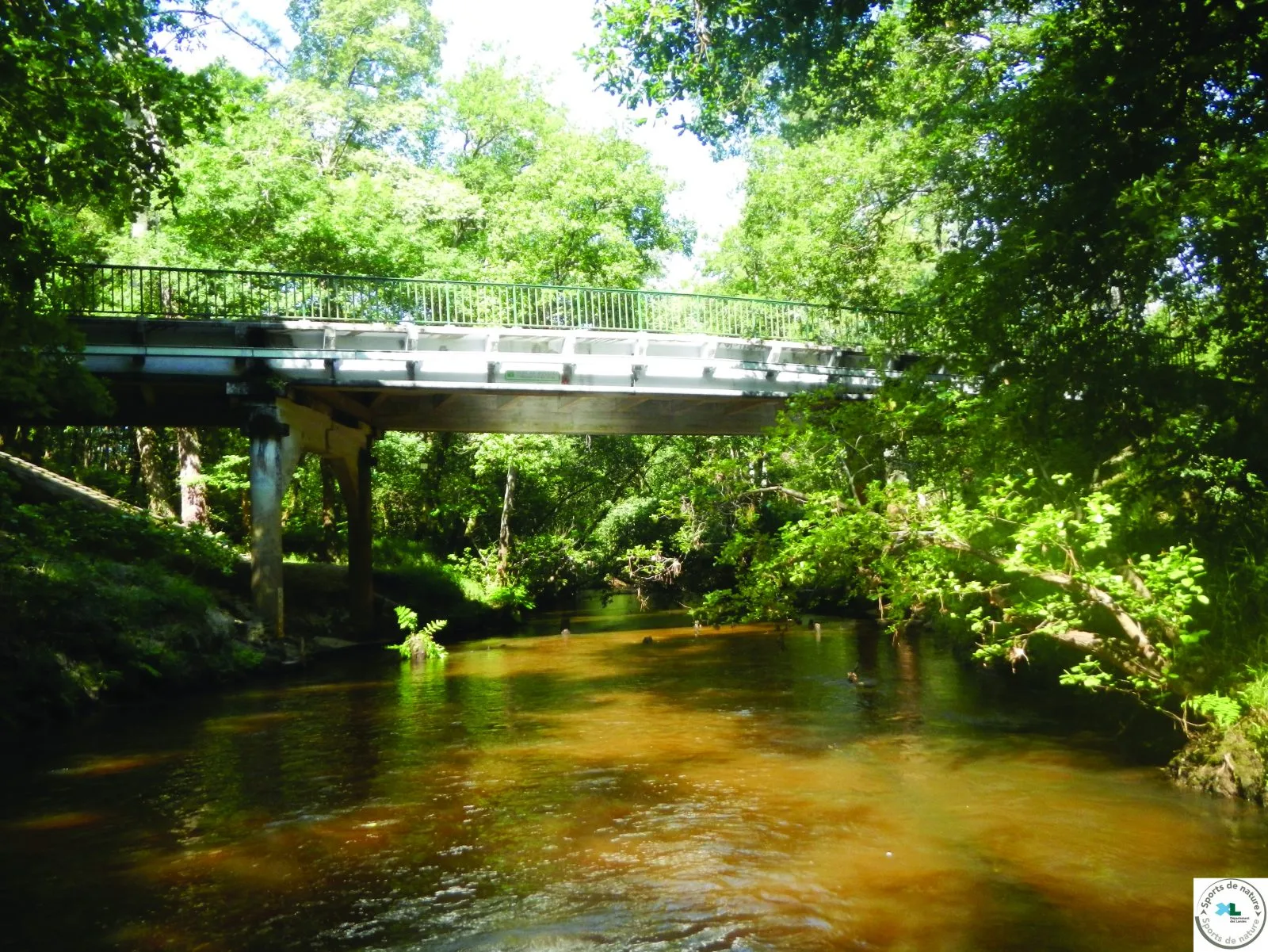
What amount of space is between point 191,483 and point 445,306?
8.23m

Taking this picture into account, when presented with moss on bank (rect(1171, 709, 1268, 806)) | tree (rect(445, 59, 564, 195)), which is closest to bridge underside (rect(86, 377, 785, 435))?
moss on bank (rect(1171, 709, 1268, 806))

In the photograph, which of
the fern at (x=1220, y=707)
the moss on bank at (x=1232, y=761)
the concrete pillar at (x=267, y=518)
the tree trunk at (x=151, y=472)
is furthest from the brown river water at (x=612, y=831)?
the tree trunk at (x=151, y=472)

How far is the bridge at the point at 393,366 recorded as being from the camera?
18859 millimetres

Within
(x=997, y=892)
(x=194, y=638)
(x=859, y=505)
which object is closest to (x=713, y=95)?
(x=859, y=505)

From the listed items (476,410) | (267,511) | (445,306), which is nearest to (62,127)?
(267,511)

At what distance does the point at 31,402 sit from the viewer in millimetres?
10750

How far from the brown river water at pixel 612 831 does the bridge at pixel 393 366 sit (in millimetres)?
7622

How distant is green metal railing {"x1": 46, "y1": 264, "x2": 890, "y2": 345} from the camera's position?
2005 centimetres

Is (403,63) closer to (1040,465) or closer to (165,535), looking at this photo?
(165,535)

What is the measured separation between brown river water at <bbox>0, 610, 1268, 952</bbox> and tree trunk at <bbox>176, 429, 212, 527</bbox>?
1199cm

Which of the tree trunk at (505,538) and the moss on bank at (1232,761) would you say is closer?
the moss on bank at (1232,761)

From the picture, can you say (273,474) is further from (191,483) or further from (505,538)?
(505,538)

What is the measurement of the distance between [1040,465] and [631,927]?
6.20m

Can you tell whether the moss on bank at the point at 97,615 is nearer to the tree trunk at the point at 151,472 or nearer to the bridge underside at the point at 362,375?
the bridge underside at the point at 362,375
